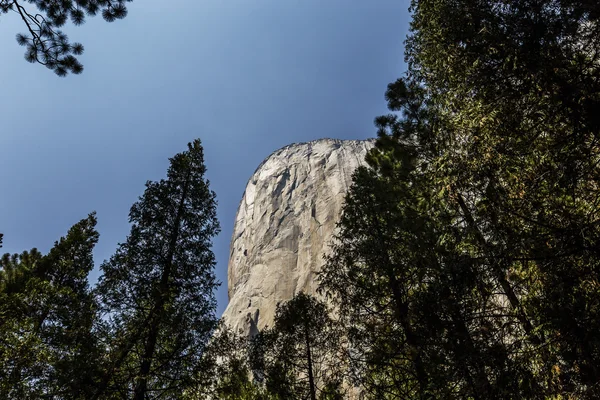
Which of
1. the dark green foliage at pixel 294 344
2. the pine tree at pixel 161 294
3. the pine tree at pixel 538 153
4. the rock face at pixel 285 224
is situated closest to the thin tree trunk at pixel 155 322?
the pine tree at pixel 161 294

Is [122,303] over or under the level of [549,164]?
over

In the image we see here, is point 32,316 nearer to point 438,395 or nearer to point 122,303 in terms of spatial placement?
point 122,303

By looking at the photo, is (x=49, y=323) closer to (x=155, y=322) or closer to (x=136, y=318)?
(x=136, y=318)

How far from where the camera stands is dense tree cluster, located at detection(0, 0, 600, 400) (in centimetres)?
509

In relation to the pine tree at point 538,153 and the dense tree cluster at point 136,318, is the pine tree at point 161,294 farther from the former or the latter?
the pine tree at point 538,153

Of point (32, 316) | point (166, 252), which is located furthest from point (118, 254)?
point (32, 316)

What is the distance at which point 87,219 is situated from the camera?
70.2 ft

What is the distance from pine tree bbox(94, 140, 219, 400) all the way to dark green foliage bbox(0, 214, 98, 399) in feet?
2.42

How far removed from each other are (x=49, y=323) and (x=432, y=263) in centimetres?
1750

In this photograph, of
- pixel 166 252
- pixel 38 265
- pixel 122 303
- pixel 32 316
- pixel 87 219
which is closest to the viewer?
pixel 122 303

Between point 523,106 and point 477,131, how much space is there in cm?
83

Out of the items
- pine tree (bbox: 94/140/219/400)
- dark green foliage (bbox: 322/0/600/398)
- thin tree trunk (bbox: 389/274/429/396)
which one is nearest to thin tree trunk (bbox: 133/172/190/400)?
pine tree (bbox: 94/140/219/400)

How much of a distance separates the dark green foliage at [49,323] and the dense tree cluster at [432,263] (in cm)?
8

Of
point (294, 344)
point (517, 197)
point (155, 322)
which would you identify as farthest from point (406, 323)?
point (155, 322)
